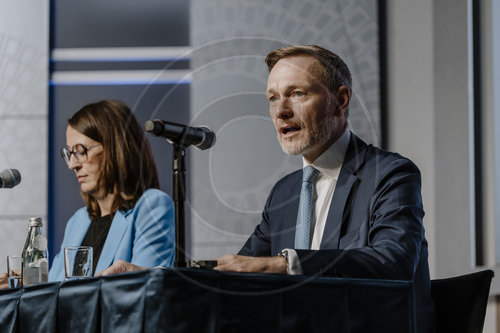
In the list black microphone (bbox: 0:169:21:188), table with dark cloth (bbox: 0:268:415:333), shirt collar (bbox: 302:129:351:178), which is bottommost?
table with dark cloth (bbox: 0:268:415:333)

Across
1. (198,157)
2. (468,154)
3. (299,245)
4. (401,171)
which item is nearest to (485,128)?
(468,154)

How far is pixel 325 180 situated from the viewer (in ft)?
4.58

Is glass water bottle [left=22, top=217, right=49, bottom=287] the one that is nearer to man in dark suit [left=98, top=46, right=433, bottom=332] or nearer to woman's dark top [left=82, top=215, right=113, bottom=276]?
man in dark suit [left=98, top=46, right=433, bottom=332]

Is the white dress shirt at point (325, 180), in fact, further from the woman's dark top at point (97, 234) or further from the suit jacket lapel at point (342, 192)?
the woman's dark top at point (97, 234)

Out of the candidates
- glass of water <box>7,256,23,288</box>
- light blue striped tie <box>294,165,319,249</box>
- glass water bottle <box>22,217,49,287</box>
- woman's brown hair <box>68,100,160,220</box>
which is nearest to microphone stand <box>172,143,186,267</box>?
light blue striped tie <box>294,165,319,249</box>

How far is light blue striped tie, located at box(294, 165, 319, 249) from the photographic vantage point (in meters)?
1.32

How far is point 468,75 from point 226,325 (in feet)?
6.97

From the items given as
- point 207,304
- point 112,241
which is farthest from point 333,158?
point 112,241

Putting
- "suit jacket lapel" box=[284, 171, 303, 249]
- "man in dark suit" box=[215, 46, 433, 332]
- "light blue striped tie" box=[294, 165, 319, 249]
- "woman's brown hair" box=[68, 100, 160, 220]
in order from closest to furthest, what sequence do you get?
"man in dark suit" box=[215, 46, 433, 332]
"suit jacket lapel" box=[284, 171, 303, 249]
"light blue striped tie" box=[294, 165, 319, 249]
"woman's brown hair" box=[68, 100, 160, 220]

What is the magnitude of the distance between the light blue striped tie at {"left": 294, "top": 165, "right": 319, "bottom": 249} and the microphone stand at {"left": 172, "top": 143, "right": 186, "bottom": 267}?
450 millimetres

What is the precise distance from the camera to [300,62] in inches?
38.1

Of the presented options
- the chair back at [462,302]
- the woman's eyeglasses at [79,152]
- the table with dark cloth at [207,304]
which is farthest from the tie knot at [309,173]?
the woman's eyeglasses at [79,152]

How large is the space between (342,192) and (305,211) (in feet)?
0.32

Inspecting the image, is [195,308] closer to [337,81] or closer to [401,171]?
[337,81]
